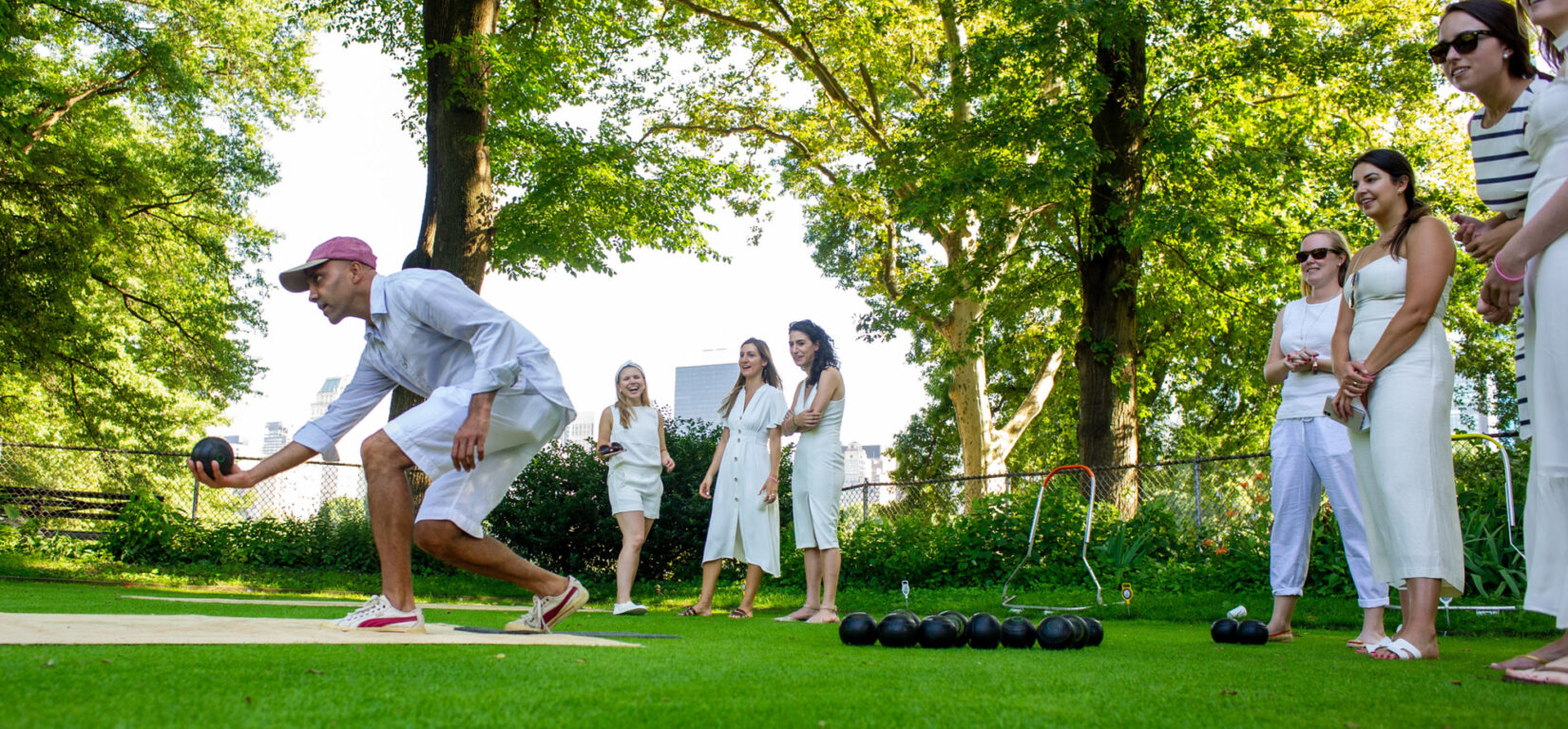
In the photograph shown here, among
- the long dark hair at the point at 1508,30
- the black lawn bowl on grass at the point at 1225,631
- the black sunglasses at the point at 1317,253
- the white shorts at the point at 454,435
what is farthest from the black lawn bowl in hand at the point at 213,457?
the black sunglasses at the point at 1317,253

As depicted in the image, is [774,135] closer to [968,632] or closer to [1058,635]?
[968,632]

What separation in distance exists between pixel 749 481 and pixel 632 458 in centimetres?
96

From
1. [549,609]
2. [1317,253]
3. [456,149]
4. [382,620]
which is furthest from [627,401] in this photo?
[456,149]

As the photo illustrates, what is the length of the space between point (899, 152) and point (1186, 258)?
5218 millimetres

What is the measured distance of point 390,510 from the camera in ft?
14.2

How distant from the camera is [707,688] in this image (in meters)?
2.62

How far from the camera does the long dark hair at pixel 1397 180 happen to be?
4.50m

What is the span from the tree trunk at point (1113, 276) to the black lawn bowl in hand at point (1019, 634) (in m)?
10.6

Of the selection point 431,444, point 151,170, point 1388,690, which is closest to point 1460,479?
point 1388,690

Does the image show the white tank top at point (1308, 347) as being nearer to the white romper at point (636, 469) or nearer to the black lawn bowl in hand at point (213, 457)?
the white romper at point (636, 469)

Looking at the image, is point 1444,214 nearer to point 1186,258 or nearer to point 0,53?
point 1186,258

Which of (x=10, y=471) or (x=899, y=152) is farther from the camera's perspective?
(x=899, y=152)

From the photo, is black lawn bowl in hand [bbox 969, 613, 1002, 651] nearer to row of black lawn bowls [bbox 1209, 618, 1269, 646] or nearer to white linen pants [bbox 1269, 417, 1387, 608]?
row of black lawn bowls [bbox 1209, 618, 1269, 646]

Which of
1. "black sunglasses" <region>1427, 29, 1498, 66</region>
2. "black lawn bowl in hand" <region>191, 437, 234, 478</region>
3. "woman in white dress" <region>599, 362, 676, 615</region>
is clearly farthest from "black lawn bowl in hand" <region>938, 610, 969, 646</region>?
"woman in white dress" <region>599, 362, 676, 615</region>
